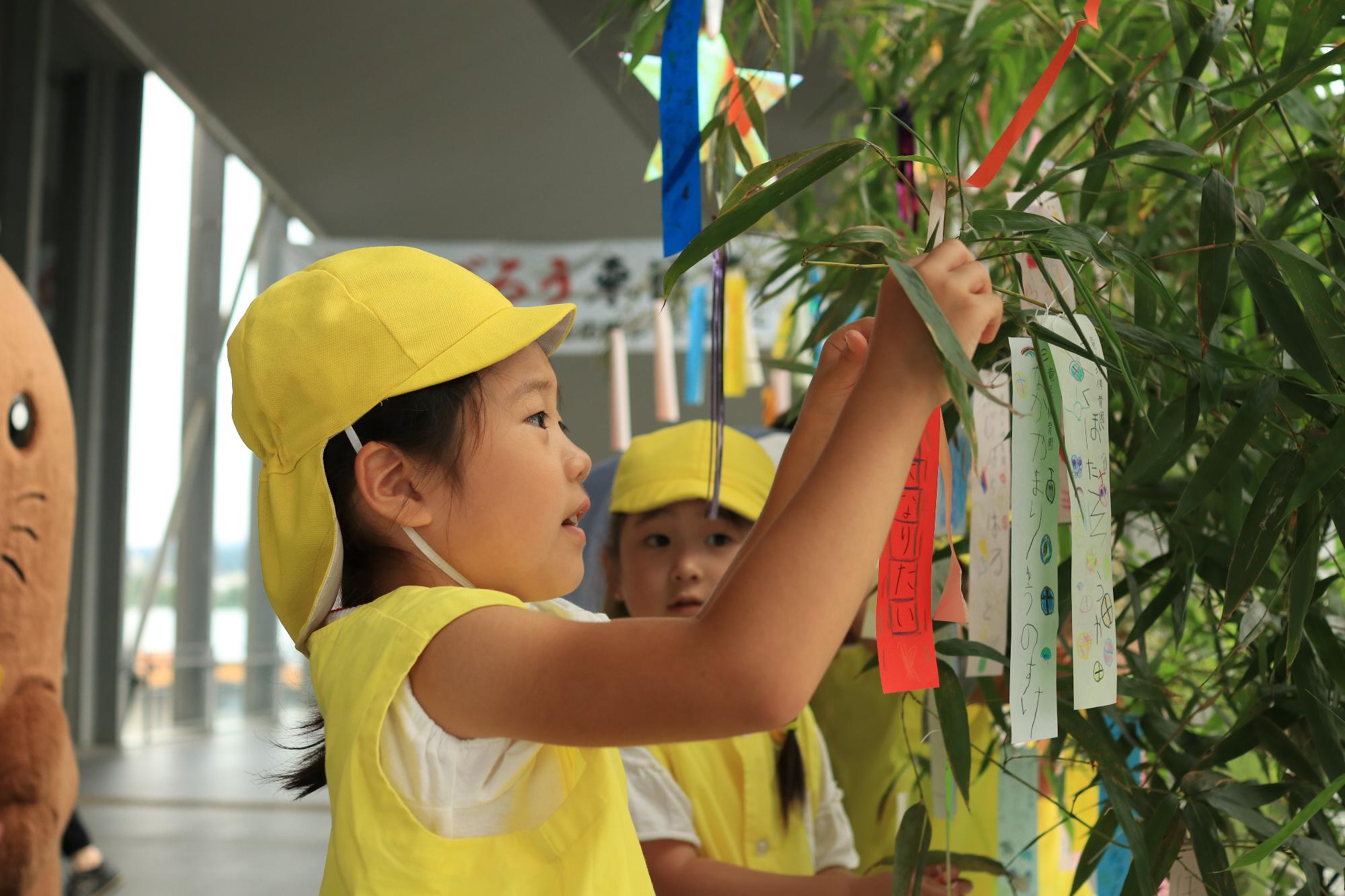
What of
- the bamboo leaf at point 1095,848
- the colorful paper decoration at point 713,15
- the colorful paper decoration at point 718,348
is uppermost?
the colorful paper decoration at point 713,15

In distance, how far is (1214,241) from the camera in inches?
23.0

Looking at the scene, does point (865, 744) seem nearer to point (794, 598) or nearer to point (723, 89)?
point (723, 89)

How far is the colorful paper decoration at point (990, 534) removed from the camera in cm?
70

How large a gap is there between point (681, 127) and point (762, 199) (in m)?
0.21

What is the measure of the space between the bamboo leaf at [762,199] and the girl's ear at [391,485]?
7.6 inches

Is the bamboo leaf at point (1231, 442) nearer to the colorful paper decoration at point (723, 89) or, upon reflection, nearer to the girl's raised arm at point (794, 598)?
the girl's raised arm at point (794, 598)

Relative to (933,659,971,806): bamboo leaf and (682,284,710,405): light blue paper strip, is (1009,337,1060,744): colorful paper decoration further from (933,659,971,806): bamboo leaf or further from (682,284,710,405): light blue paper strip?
(682,284,710,405): light blue paper strip

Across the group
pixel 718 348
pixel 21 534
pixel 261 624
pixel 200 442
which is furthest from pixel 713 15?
pixel 261 624

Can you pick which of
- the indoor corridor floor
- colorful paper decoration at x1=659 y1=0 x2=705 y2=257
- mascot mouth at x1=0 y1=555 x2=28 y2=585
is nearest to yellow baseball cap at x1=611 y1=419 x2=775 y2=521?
colorful paper decoration at x1=659 y1=0 x2=705 y2=257

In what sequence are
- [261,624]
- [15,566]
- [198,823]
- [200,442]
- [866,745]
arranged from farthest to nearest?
1. [261,624]
2. [200,442]
3. [198,823]
4. [15,566]
5. [866,745]

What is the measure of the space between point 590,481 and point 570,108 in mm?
3347

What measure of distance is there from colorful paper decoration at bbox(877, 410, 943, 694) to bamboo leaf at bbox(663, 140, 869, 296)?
0.12 meters

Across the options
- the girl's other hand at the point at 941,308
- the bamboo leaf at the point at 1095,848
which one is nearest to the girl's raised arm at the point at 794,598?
the girl's other hand at the point at 941,308

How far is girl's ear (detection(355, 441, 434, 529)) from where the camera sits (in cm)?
61
